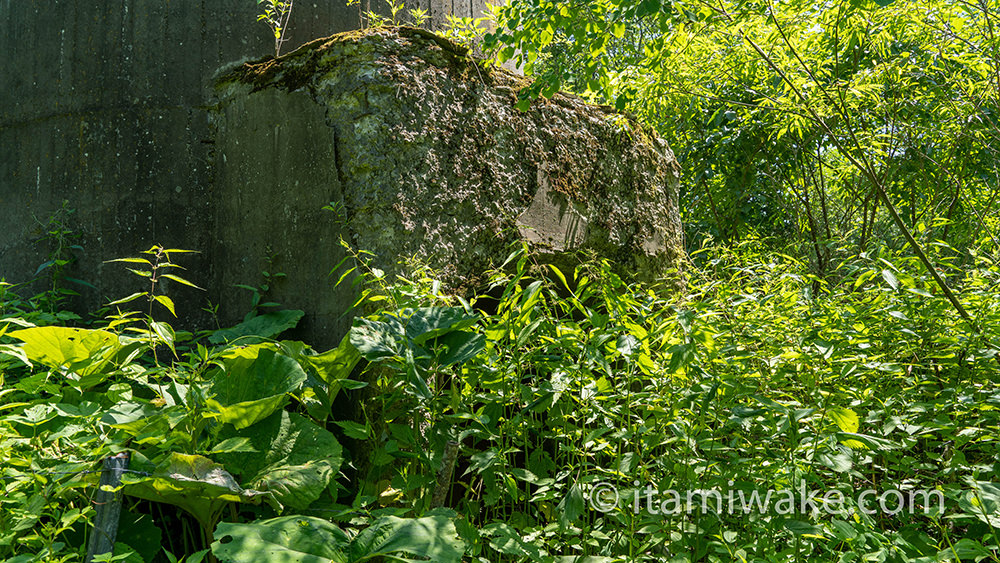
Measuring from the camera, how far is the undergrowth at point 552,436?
55.9 inches

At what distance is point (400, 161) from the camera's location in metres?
2.35

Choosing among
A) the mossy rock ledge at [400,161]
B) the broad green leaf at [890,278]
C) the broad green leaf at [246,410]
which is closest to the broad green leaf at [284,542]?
the broad green leaf at [246,410]

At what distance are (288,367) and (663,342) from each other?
996 mm

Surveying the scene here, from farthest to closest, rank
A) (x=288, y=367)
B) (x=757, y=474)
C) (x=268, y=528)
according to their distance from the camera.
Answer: (x=288, y=367) < (x=757, y=474) < (x=268, y=528)

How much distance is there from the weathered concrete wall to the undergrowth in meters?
0.94

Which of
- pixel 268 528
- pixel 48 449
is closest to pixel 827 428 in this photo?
pixel 268 528

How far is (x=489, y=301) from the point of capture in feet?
8.51

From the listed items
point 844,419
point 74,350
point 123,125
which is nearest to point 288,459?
point 74,350

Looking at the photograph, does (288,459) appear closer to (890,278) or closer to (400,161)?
(400,161)

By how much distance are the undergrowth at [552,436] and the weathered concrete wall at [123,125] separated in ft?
3.08

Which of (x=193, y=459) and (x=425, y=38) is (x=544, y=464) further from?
(x=425, y=38)

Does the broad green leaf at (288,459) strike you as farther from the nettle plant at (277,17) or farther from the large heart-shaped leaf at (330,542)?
the nettle plant at (277,17)

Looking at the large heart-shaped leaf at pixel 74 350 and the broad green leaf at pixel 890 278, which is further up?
the broad green leaf at pixel 890 278

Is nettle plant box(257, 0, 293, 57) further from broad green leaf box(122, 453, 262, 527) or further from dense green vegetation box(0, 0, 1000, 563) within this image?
broad green leaf box(122, 453, 262, 527)
